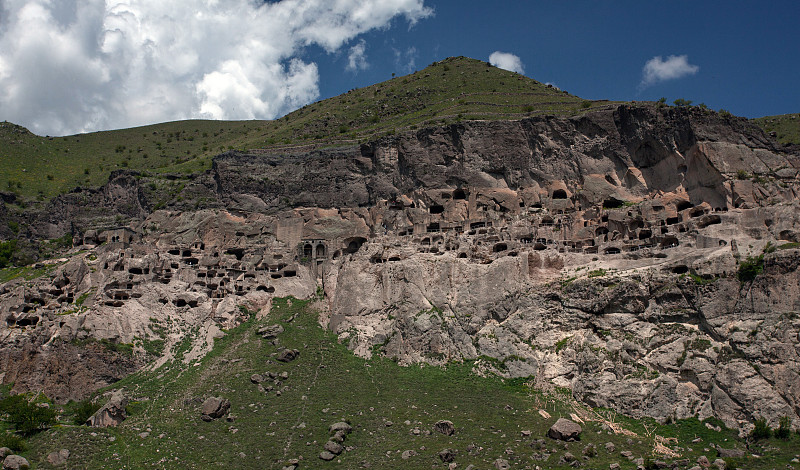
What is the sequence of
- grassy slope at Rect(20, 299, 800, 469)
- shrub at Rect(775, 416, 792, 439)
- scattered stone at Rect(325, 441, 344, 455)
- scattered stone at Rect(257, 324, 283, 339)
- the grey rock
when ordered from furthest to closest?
scattered stone at Rect(257, 324, 283, 339) < the grey rock < scattered stone at Rect(325, 441, 344, 455) < grassy slope at Rect(20, 299, 800, 469) < shrub at Rect(775, 416, 792, 439)

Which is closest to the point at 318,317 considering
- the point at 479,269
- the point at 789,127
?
the point at 479,269

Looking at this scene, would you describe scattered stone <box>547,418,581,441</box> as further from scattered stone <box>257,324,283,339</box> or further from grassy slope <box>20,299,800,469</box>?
scattered stone <box>257,324,283,339</box>

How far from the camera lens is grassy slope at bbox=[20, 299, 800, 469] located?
30328 mm

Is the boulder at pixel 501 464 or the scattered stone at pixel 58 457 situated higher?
the scattered stone at pixel 58 457

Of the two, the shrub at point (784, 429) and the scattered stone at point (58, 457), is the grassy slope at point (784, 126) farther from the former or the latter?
the scattered stone at point (58, 457)

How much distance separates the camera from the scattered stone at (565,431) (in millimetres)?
30797

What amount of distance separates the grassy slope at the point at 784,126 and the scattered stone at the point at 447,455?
5187 centimetres

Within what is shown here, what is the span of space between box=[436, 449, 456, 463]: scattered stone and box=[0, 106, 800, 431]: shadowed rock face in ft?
30.1

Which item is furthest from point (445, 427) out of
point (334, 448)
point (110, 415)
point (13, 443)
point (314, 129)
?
point (314, 129)

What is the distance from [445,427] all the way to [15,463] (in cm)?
2284

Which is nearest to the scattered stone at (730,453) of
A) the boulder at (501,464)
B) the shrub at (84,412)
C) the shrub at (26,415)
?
the boulder at (501,464)

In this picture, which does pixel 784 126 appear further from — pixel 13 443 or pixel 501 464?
pixel 13 443

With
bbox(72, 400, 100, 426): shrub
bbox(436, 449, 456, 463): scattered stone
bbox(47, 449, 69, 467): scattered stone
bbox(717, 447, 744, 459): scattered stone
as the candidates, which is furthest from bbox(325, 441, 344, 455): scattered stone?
bbox(717, 447, 744, 459): scattered stone

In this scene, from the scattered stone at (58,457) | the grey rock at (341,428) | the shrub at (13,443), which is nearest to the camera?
the scattered stone at (58,457)
